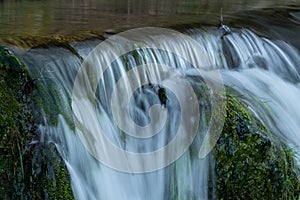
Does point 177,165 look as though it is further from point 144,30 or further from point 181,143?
point 144,30

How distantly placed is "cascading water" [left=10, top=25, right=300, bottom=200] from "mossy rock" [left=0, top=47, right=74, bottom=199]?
115mm

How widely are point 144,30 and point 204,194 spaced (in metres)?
2.57

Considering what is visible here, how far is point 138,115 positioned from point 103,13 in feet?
12.5

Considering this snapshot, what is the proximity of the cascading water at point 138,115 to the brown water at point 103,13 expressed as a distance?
50.1 inches

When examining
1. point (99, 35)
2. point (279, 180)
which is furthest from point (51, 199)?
point (99, 35)

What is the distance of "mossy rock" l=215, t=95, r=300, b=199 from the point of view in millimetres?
3631

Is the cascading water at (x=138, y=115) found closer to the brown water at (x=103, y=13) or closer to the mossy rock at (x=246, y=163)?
the mossy rock at (x=246, y=163)

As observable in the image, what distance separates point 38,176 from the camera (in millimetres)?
3121

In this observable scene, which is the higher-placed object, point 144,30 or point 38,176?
point 144,30

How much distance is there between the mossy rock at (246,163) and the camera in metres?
3.63

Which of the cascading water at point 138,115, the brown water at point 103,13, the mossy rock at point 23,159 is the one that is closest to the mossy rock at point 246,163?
the cascading water at point 138,115

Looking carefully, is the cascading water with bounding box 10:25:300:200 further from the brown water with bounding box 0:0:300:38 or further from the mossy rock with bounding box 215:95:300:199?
the brown water with bounding box 0:0:300:38

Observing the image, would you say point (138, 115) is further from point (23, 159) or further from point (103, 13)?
point (103, 13)

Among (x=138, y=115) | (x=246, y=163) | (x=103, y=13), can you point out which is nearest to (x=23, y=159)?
(x=138, y=115)
